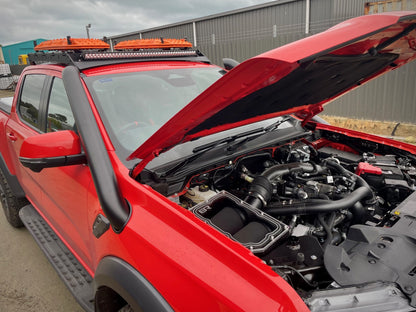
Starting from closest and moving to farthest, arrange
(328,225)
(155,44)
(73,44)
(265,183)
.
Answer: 1. (328,225)
2. (265,183)
3. (73,44)
4. (155,44)

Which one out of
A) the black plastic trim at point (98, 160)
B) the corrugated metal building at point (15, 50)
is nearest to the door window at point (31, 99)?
the black plastic trim at point (98, 160)

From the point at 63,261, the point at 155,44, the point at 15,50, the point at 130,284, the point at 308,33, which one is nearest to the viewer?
the point at 130,284

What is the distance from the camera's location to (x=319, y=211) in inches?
74.8

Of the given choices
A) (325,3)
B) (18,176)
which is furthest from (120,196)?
(325,3)

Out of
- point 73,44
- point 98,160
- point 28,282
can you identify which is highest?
point 73,44

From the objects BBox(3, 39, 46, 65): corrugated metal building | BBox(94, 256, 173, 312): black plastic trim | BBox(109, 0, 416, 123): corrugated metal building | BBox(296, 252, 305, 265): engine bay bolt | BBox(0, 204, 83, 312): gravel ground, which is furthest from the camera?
BBox(3, 39, 46, 65): corrugated metal building

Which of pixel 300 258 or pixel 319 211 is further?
pixel 319 211

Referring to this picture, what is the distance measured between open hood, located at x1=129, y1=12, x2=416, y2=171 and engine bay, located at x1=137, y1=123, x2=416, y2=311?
47 centimetres

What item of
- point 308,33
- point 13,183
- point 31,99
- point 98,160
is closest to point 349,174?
point 98,160

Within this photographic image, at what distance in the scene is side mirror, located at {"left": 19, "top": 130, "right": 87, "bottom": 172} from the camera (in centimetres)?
164

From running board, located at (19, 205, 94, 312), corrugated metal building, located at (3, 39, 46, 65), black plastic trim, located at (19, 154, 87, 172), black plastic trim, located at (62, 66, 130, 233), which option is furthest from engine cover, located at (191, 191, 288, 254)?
corrugated metal building, located at (3, 39, 46, 65)

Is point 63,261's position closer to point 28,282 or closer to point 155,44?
point 28,282

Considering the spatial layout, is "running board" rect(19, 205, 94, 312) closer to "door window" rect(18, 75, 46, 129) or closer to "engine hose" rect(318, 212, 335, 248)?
"door window" rect(18, 75, 46, 129)

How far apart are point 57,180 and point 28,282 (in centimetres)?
129
